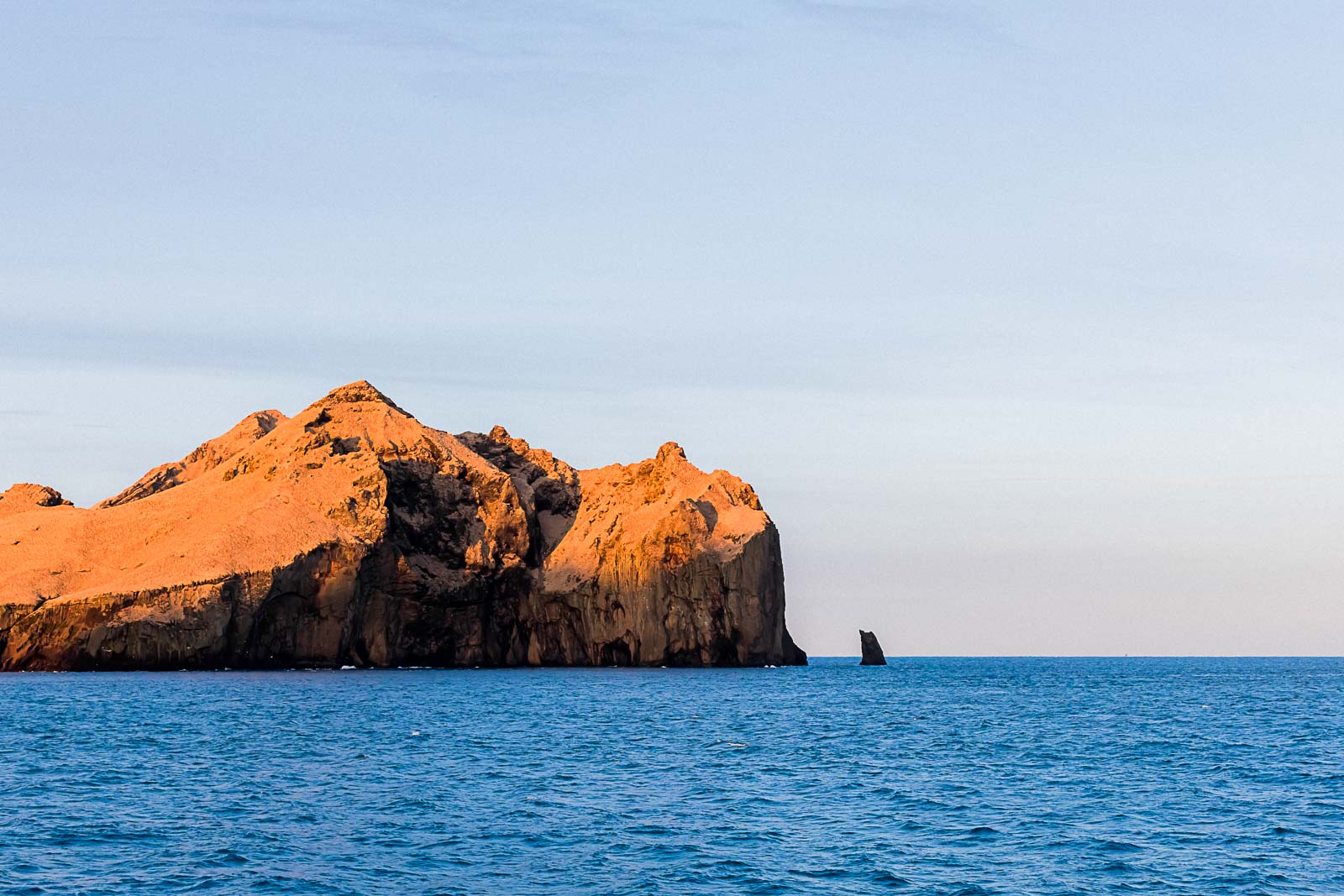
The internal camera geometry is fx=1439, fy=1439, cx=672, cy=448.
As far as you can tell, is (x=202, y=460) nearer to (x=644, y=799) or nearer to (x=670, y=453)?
(x=670, y=453)

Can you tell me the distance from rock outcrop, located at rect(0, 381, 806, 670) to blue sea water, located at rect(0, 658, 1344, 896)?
40.4 m

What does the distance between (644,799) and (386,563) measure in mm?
103827

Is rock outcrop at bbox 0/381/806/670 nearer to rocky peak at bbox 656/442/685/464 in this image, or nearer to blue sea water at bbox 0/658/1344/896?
rocky peak at bbox 656/442/685/464

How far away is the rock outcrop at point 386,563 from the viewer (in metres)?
129

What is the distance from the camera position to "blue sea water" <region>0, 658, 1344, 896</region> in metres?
34.5

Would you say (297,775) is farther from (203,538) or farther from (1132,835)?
(203,538)

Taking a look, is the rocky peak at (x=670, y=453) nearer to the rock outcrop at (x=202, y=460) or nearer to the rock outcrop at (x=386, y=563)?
the rock outcrop at (x=386, y=563)

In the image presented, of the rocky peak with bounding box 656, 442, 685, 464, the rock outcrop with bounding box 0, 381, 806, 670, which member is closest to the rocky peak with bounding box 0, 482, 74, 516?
the rock outcrop with bounding box 0, 381, 806, 670

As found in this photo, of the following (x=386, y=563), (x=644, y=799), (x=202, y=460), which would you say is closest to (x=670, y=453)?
(x=386, y=563)

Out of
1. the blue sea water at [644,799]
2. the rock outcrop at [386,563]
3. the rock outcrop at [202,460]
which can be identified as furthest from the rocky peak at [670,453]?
the blue sea water at [644,799]

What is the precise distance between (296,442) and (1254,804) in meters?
121

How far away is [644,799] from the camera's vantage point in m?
47.2

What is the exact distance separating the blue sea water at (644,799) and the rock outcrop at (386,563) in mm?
40392

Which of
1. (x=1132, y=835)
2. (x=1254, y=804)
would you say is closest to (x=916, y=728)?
(x=1254, y=804)
